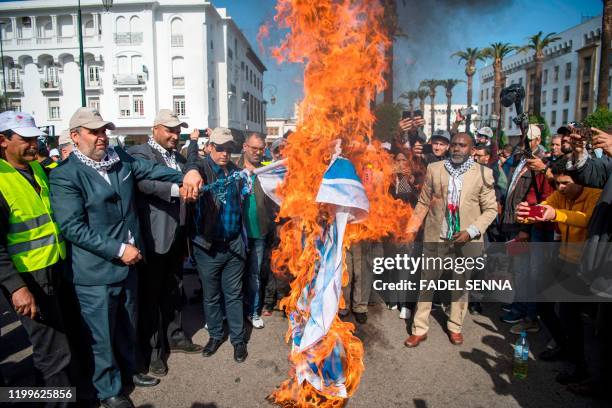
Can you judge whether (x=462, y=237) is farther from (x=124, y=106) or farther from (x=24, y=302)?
(x=124, y=106)

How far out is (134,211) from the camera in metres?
3.75

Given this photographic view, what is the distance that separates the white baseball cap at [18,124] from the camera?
10.8ft

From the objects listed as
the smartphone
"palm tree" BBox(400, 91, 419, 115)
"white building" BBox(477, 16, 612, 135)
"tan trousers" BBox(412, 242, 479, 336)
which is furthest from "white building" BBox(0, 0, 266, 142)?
the smartphone

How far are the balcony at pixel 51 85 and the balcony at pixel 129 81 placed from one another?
6938 millimetres

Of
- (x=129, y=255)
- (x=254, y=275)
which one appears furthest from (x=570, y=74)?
(x=129, y=255)

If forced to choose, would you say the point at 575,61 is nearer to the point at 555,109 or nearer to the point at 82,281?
the point at 555,109

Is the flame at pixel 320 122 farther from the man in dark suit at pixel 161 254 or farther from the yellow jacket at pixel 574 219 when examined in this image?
the yellow jacket at pixel 574 219

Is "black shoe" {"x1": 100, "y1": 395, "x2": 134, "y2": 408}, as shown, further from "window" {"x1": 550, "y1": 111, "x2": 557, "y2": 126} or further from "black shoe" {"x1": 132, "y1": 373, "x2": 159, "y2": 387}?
"window" {"x1": 550, "y1": 111, "x2": 557, "y2": 126}

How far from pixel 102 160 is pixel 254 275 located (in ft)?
8.28

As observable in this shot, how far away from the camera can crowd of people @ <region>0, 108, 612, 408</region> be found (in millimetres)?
3281

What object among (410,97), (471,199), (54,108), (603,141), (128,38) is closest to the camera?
(603,141)

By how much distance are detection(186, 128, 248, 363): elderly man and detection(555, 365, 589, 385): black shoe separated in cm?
320

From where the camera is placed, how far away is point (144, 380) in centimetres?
393

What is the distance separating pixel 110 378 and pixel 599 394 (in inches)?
174
